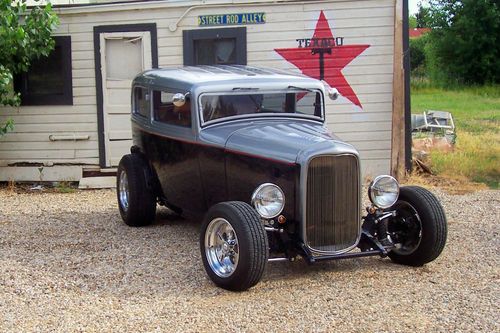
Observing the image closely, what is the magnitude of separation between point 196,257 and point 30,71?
18.4 ft

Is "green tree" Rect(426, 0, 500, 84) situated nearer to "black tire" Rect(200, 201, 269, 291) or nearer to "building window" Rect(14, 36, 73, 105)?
"building window" Rect(14, 36, 73, 105)

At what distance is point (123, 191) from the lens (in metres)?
8.23

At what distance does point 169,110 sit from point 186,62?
11.2ft

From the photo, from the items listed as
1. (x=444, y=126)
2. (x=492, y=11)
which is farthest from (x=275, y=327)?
(x=492, y=11)

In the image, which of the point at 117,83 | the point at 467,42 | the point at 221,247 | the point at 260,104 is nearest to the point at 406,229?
the point at 221,247

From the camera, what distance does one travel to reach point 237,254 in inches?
215

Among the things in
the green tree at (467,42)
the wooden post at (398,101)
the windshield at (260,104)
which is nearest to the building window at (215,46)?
the wooden post at (398,101)

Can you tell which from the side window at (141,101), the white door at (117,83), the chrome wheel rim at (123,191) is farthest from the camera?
the white door at (117,83)

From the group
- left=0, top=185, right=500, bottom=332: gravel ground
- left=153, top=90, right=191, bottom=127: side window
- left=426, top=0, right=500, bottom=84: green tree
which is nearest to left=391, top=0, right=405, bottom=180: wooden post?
left=0, top=185, right=500, bottom=332: gravel ground

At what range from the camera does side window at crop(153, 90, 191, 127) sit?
6844mm

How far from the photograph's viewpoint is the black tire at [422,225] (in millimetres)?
6035

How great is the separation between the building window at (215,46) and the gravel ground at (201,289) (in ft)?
11.6

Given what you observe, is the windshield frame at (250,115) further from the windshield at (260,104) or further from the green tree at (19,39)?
the green tree at (19,39)

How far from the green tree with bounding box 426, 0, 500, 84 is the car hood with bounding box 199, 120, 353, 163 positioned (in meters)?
27.8
